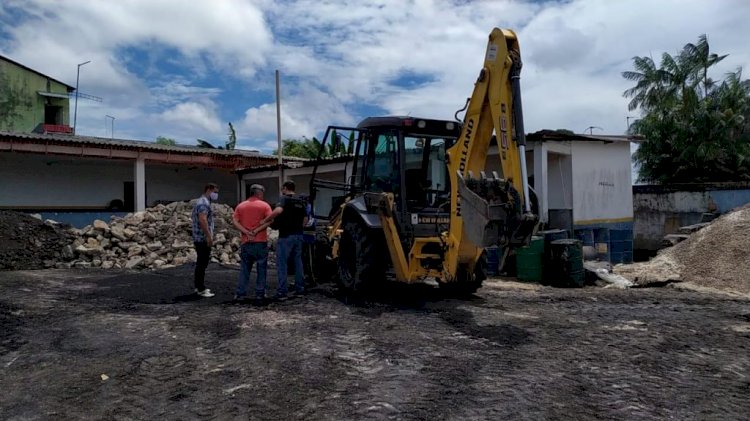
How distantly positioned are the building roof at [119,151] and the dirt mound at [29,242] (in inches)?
137

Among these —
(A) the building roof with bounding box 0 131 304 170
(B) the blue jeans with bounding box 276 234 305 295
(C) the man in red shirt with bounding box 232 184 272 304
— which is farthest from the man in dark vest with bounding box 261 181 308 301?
(A) the building roof with bounding box 0 131 304 170

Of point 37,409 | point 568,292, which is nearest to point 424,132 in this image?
point 568,292

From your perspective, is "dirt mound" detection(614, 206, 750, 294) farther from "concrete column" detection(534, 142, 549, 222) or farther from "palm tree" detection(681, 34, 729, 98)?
"palm tree" detection(681, 34, 729, 98)

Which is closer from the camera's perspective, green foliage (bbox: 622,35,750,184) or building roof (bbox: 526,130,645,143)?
building roof (bbox: 526,130,645,143)

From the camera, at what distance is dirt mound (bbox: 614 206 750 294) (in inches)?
432

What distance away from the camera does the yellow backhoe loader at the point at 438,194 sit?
6742mm

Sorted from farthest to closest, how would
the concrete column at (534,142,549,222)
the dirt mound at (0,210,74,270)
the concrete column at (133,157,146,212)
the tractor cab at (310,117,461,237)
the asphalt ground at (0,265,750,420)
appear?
the concrete column at (133,157,146,212), the concrete column at (534,142,549,222), the dirt mound at (0,210,74,270), the tractor cab at (310,117,461,237), the asphalt ground at (0,265,750,420)

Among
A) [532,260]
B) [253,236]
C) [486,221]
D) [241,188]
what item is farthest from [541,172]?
[241,188]

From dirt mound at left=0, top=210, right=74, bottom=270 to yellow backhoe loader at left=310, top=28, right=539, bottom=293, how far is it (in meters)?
8.84

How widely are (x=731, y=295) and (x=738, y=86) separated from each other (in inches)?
899

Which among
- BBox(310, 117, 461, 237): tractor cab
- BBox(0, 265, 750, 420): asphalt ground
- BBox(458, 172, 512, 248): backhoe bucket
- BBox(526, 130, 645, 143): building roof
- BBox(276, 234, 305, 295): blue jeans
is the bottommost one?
BBox(0, 265, 750, 420): asphalt ground

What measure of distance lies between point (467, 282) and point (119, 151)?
1576cm

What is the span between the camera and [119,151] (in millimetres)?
20312

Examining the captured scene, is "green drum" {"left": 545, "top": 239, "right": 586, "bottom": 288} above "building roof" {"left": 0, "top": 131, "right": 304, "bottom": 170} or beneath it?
beneath
